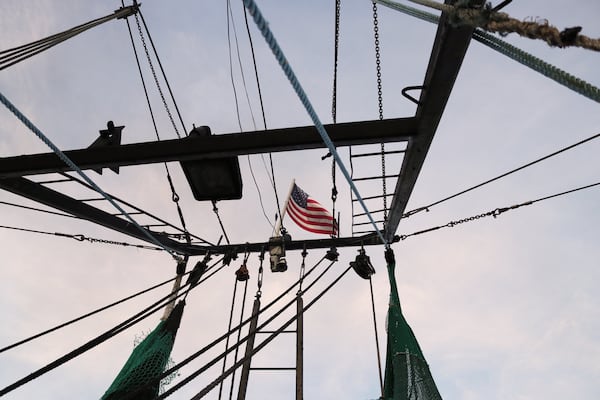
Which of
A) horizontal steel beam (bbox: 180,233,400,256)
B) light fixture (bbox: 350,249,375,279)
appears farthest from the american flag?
light fixture (bbox: 350,249,375,279)

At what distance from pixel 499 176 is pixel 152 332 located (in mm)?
5500

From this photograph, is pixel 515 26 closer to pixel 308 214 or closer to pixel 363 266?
pixel 363 266

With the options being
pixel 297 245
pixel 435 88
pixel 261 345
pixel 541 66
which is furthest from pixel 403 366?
pixel 541 66

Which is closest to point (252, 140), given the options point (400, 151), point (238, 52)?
point (400, 151)

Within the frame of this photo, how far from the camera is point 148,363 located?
4484mm

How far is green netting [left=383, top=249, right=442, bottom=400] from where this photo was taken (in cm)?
383

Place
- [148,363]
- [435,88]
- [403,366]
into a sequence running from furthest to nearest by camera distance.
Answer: [148,363]
[403,366]
[435,88]

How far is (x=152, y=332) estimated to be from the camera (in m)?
4.98

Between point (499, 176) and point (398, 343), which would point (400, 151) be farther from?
point (398, 343)

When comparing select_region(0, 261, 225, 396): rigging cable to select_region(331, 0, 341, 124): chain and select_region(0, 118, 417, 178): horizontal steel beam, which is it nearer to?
select_region(0, 118, 417, 178): horizontal steel beam

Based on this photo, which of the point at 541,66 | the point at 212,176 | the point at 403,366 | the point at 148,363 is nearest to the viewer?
the point at 541,66

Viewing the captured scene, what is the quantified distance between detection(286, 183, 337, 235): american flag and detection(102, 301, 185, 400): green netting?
3.20 metres

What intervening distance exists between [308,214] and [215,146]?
14.4ft

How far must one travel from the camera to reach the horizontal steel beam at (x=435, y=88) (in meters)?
2.35
